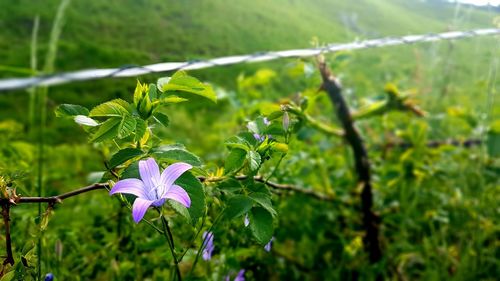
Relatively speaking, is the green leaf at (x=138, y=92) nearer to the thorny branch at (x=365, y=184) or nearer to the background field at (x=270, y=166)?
the background field at (x=270, y=166)

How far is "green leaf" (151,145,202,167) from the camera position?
28.8 inches

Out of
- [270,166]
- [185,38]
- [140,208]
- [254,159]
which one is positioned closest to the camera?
[140,208]

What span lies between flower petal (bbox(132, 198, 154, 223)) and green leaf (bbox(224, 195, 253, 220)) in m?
0.15

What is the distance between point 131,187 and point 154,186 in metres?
0.03

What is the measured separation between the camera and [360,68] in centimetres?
499

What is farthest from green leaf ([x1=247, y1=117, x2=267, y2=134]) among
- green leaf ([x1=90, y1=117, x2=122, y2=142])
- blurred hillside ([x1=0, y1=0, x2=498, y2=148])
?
blurred hillside ([x1=0, y1=0, x2=498, y2=148])

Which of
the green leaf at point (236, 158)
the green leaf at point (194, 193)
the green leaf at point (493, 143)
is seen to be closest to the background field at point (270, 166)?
the green leaf at point (493, 143)

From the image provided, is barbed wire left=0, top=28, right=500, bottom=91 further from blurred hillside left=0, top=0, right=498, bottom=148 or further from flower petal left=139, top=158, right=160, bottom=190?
blurred hillside left=0, top=0, right=498, bottom=148

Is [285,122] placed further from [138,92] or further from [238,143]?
[138,92]

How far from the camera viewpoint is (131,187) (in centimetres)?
68

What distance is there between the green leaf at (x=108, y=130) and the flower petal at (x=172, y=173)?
9 cm

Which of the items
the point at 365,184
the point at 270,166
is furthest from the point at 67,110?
the point at 365,184

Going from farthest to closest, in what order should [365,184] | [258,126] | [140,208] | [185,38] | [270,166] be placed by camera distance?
[185,38]
[365,184]
[270,166]
[258,126]
[140,208]

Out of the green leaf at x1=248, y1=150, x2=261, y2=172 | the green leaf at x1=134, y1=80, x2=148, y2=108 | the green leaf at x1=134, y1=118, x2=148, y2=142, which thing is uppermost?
the green leaf at x1=248, y1=150, x2=261, y2=172
